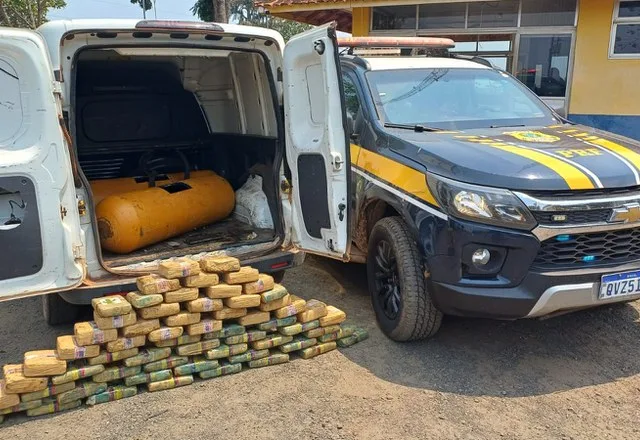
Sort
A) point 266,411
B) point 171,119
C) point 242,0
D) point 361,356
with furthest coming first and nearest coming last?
point 242,0
point 171,119
point 361,356
point 266,411

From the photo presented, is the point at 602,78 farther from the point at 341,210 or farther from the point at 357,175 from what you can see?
the point at 341,210

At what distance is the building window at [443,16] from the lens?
10.6m

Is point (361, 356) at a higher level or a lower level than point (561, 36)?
lower

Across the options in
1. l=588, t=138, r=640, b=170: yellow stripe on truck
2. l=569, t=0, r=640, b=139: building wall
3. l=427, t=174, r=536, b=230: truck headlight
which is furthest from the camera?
l=569, t=0, r=640, b=139: building wall

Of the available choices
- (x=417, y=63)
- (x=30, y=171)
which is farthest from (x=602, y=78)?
(x=30, y=171)

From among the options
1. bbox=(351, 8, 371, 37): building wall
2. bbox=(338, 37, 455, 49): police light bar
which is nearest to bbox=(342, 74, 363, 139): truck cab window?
bbox=(338, 37, 455, 49): police light bar

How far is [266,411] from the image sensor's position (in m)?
3.20

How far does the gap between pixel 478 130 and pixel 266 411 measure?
8.30ft

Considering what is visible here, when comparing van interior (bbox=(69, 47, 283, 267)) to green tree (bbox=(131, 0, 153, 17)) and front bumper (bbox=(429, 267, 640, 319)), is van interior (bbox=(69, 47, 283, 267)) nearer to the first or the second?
front bumper (bbox=(429, 267, 640, 319))

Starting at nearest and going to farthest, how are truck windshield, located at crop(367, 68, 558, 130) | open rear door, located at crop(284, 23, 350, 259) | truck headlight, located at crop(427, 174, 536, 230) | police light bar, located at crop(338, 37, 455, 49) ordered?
truck headlight, located at crop(427, 174, 536, 230)
open rear door, located at crop(284, 23, 350, 259)
truck windshield, located at crop(367, 68, 558, 130)
police light bar, located at crop(338, 37, 455, 49)

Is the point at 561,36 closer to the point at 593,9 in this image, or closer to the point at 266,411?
the point at 593,9

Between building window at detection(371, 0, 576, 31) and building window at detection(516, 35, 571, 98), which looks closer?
building window at detection(371, 0, 576, 31)

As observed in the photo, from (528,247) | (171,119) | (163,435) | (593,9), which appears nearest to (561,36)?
(593,9)

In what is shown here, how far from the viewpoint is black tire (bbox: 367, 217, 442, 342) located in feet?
12.2
